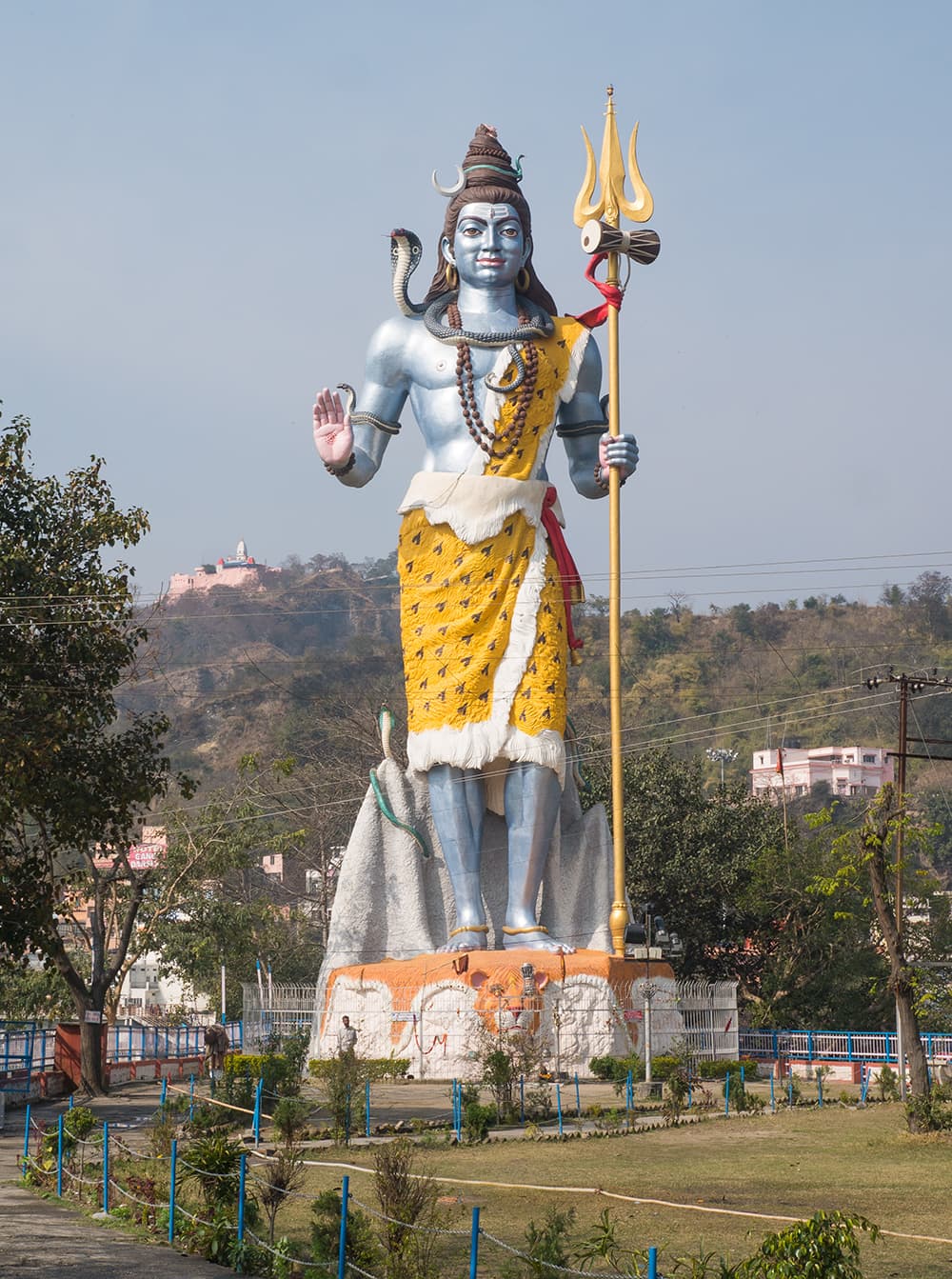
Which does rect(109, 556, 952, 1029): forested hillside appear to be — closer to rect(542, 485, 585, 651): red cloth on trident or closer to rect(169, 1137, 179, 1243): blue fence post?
rect(542, 485, 585, 651): red cloth on trident

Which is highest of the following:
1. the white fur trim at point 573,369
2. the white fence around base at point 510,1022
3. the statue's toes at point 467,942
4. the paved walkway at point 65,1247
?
the white fur trim at point 573,369

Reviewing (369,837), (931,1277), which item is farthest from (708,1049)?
(931,1277)

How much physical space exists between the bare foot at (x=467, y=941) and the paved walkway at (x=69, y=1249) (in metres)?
10.5

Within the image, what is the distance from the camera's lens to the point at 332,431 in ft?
83.4

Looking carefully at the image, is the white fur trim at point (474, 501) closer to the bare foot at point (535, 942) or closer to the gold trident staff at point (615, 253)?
the gold trident staff at point (615, 253)

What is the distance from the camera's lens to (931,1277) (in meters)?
9.77

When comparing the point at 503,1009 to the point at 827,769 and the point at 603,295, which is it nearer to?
the point at 603,295

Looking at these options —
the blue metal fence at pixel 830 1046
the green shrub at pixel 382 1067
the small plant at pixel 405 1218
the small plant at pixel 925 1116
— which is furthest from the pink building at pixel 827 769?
the small plant at pixel 405 1218

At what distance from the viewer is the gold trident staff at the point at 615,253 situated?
79.7 feet

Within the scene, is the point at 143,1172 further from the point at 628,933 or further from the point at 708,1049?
the point at 708,1049

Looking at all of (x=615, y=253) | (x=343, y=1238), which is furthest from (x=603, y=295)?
(x=343, y=1238)

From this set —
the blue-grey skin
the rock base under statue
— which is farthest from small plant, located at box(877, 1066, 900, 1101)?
the blue-grey skin

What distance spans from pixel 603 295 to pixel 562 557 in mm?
3980

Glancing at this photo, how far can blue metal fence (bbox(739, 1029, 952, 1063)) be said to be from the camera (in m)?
29.1
